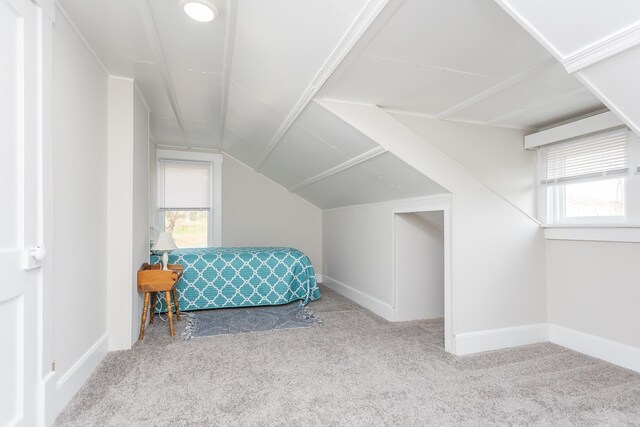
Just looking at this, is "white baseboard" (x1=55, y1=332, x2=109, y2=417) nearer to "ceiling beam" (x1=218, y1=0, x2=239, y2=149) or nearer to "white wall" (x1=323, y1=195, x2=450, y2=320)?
"ceiling beam" (x1=218, y1=0, x2=239, y2=149)

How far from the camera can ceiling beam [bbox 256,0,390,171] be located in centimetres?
149

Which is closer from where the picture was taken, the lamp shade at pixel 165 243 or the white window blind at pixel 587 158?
the white window blind at pixel 587 158

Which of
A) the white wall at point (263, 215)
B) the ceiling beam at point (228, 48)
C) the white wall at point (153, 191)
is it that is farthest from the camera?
the white wall at point (263, 215)

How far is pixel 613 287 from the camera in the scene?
2.54 m

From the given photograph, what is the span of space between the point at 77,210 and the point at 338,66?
182 cm

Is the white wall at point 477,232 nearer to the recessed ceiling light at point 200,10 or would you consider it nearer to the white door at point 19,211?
the recessed ceiling light at point 200,10

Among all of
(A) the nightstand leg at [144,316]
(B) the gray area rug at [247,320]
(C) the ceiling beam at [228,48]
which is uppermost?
(C) the ceiling beam at [228,48]

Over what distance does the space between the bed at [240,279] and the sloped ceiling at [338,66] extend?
4.66 ft

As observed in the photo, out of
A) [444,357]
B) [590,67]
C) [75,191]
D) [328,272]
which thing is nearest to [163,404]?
[75,191]

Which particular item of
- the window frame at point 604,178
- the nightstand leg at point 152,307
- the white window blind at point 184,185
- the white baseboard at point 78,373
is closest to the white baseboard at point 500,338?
the window frame at point 604,178

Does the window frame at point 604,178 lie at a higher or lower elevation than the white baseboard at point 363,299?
higher

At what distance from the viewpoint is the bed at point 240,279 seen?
381 cm

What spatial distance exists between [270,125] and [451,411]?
2.77m

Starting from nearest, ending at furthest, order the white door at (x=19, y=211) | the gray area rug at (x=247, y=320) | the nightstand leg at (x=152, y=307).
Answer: the white door at (x=19, y=211) < the gray area rug at (x=247, y=320) < the nightstand leg at (x=152, y=307)
